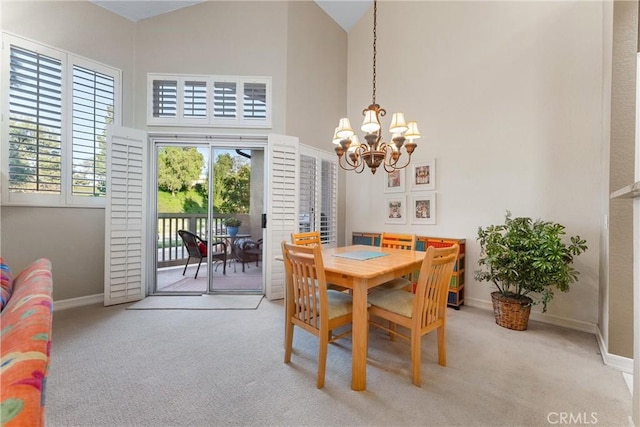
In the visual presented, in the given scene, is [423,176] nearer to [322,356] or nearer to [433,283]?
[433,283]

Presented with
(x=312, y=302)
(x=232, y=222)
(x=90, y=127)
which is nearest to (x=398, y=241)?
(x=312, y=302)

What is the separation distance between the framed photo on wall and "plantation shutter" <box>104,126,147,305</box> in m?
3.71

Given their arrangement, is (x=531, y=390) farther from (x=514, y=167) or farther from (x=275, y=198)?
(x=275, y=198)

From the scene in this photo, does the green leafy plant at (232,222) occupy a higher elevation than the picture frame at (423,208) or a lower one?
lower

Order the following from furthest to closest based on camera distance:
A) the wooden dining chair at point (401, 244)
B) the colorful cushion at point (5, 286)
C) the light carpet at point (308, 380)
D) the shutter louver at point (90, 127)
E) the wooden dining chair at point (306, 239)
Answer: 1. the shutter louver at point (90, 127)
2. the wooden dining chair at point (306, 239)
3. the wooden dining chair at point (401, 244)
4. the light carpet at point (308, 380)
5. the colorful cushion at point (5, 286)

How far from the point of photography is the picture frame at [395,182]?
3893 mm

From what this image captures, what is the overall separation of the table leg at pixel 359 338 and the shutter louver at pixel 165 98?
136 inches

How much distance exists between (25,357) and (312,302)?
1.42 metres

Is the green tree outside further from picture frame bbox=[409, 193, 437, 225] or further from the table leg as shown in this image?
the table leg

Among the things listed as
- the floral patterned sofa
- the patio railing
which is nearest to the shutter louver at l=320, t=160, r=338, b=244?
the patio railing

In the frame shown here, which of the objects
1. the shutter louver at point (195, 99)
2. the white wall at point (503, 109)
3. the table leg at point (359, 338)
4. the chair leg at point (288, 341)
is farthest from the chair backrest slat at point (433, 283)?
the shutter louver at point (195, 99)

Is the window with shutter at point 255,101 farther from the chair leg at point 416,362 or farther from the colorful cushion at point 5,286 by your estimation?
the chair leg at point 416,362

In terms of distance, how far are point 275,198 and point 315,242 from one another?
98cm

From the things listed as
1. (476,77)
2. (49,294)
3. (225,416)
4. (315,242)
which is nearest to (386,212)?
(315,242)
